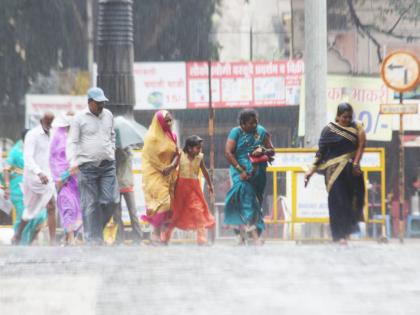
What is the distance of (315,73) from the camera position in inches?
717

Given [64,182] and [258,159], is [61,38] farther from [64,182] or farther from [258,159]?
[258,159]

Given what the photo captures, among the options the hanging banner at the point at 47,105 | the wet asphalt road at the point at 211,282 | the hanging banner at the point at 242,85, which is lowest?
the wet asphalt road at the point at 211,282

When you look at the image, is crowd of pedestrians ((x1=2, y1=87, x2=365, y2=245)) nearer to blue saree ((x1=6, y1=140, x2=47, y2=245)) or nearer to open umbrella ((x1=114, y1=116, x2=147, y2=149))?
blue saree ((x1=6, y1=140, x2=47, y2=245))

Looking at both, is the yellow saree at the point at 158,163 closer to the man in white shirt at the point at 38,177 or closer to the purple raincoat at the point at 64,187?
the purple raincoat at the point at 64,187

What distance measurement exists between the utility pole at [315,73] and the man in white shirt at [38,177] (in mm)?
5838

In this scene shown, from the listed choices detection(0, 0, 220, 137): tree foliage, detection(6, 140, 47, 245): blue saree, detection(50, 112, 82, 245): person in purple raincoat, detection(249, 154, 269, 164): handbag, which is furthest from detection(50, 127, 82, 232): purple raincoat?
detection(0, 0, 220, 137): tree foliage

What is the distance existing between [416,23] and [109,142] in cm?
1236

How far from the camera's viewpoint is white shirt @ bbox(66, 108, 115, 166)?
37.1 feet

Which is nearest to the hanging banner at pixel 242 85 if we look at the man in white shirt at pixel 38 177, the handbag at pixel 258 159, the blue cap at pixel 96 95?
the man in white shirt at pixel 38 177

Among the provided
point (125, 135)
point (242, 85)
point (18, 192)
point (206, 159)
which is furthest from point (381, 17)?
point (125, 135)

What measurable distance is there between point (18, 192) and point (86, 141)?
2.86 meters

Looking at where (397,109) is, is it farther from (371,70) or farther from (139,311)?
(139,311)

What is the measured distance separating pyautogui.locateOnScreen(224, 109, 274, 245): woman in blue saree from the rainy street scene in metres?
0.02

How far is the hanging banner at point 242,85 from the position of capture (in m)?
22.4
